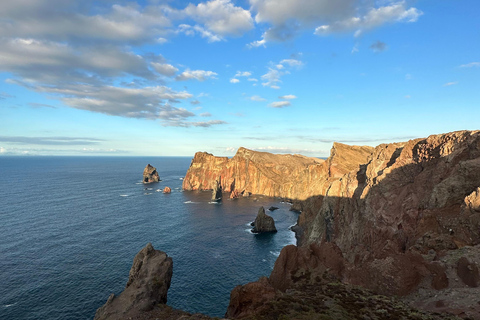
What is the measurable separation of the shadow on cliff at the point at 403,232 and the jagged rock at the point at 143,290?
69.6 feet

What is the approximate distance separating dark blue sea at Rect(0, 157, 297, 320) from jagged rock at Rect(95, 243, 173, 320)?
39.9ft

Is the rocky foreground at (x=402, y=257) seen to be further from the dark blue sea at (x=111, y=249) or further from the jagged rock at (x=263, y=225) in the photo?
the jagged rock at (x=263, y=225)

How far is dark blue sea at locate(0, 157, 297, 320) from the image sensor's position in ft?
198

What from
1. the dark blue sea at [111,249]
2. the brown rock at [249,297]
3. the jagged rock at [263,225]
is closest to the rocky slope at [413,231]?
the brown rock at [249,297]

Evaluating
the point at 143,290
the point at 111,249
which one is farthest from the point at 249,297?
the point at 111,249

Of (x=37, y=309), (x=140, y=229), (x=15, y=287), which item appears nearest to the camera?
(x=37, y=309)

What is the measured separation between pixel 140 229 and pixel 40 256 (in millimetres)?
36655

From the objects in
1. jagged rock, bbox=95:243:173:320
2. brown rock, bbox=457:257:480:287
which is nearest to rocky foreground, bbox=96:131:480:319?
brown rock, bbox=457:257:480:287

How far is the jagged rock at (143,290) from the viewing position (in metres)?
44.5

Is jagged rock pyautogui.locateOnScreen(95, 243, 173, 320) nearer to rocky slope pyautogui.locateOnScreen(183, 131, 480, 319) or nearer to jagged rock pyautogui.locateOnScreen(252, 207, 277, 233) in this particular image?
rocky slope pyautogui.locateOnScreen(183, 131, 480, 319)

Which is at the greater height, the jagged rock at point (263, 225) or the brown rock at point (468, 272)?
the brown rock at point (468, 272)

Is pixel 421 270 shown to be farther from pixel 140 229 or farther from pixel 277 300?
pixel 140 229

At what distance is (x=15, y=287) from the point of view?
210ft

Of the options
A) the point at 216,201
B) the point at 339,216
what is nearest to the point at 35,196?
the point at 216,201
